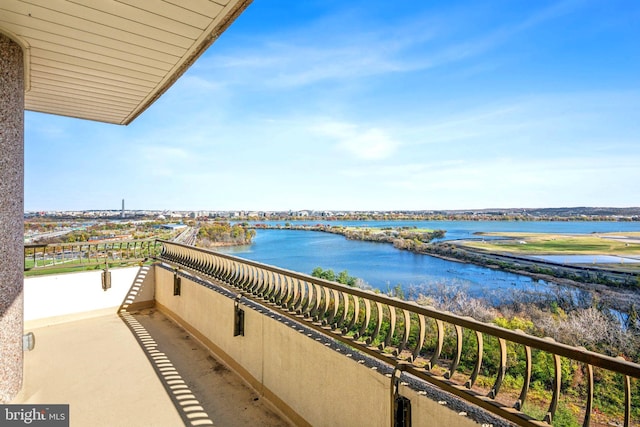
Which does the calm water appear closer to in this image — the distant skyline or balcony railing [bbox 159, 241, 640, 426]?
the distant skyline

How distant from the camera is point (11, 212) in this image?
226 cm

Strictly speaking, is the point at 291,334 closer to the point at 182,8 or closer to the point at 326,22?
the point at 182,8

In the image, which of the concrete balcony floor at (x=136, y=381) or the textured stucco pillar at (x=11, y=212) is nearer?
the textured stucco pillar at (x=11, y=212)

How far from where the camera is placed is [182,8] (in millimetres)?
1863

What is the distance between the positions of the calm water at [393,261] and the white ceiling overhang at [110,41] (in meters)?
9.69

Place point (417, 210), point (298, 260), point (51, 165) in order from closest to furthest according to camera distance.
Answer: point (51, 165) < point (298, 260) < point (417, 210)

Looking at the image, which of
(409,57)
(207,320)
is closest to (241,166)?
(409,57)

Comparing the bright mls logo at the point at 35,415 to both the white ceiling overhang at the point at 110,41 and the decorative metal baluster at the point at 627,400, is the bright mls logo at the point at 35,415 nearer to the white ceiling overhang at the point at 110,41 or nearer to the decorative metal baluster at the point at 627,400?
the white ceiling overhang at the point at 110,41

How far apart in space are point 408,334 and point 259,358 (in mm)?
1629

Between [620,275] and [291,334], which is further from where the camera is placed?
[620,275]

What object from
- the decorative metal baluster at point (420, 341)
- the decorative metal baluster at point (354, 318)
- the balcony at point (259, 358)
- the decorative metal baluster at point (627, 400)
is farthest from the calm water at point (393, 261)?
the decorative metal baluster at point (627, 400)

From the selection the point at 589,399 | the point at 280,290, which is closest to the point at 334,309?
the point at 280,290

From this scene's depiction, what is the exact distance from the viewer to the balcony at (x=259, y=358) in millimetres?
1396

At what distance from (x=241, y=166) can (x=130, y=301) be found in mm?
21677
